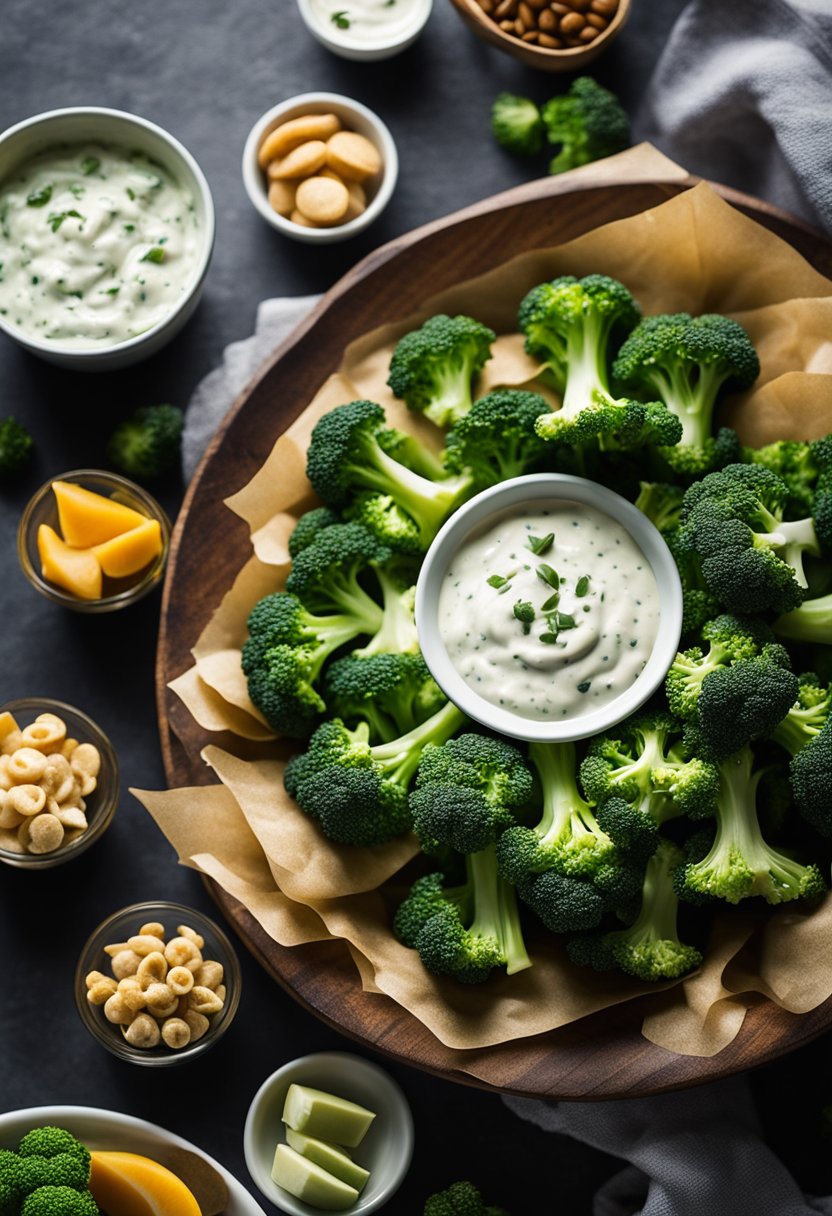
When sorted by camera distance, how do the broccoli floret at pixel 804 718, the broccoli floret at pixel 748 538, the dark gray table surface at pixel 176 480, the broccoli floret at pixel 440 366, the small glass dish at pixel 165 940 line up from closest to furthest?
1. the broccoli floret at pixel 748 538
2. the broccoli floret at pixel 804 718
3. the broccoli floret at pixel 440 366
4. the small glass dish at pixel 165 940
5. the dark gray table surface at pixel 176 480

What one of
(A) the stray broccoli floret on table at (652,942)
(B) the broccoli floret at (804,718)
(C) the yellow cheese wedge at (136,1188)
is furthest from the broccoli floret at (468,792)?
(C) the yellow cheese wedge at (136,1188)

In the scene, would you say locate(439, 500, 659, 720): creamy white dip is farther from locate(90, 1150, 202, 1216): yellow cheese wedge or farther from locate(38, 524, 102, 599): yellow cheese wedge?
locate(90, 1150, 202, 1216): yellow cheese wedge

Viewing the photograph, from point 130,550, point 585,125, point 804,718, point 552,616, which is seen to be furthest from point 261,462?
point 804,718

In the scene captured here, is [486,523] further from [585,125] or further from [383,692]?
[585,125]

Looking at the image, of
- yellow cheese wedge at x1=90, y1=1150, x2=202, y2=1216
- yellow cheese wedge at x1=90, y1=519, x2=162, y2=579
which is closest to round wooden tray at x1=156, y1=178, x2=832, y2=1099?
yellow cheese wedge at x1=90, y1=519, x2=162, y2=579

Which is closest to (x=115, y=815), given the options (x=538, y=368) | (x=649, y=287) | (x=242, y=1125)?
(x=242, y=1125)

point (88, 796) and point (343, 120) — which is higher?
point (343, 120)

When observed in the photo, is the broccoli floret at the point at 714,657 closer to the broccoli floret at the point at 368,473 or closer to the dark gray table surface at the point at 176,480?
the broccoli floret at the point at 368,473
